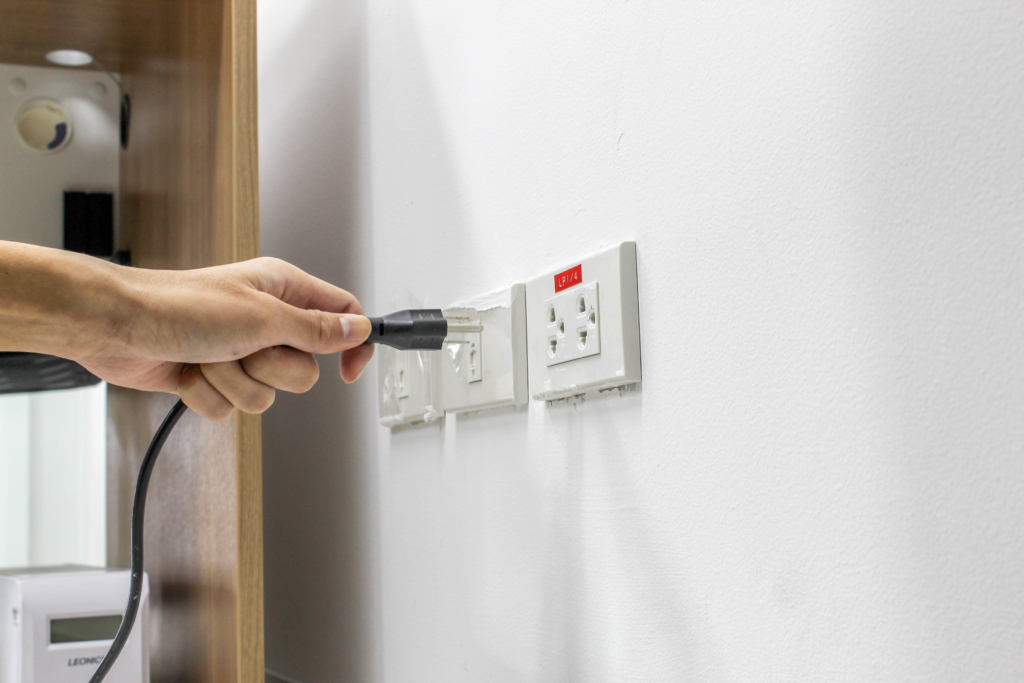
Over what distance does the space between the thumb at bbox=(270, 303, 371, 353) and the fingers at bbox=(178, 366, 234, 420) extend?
3.4 inches

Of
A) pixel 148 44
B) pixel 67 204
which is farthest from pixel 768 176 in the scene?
pixel 67 204

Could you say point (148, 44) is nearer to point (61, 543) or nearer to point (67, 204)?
point (67, 204)

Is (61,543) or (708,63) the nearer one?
(708,63)

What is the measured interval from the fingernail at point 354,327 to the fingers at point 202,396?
12 cm

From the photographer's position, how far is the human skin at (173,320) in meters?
0.49

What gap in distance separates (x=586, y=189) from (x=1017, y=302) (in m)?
0.28

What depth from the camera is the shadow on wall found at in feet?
2.84

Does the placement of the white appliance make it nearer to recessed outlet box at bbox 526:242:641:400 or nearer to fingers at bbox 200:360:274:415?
fingers at bbox 200:360:274:415

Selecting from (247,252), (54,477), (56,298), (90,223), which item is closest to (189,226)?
(247,252)

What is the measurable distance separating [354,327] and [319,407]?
446 mm

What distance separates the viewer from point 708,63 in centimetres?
45

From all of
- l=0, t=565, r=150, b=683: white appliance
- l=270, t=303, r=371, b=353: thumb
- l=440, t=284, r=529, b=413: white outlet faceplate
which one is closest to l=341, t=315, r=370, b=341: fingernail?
l=270, t=303, r=371, b=353: thumb

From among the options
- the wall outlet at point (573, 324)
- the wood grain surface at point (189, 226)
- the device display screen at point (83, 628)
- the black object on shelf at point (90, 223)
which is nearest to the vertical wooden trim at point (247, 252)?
the wood grain surface at point (189, 226)

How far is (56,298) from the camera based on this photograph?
49cm
